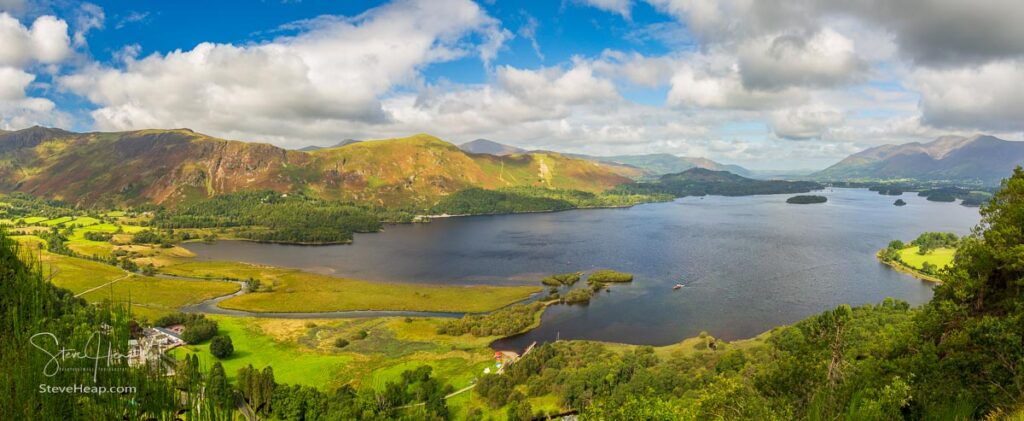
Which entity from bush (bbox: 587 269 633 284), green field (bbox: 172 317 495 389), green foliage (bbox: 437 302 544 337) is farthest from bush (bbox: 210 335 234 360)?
bush (bbox: 587 269 633 284)

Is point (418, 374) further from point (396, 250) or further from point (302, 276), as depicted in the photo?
point (396, 250)

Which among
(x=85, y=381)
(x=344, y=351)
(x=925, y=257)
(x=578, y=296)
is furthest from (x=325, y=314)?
(x=925, y=257)

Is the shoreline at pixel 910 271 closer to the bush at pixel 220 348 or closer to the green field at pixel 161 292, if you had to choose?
the bush at pixel 220 348

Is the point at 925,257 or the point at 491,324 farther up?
the point at 925,257

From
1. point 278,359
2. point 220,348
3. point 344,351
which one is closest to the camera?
point 220,348

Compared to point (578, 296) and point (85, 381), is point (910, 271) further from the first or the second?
point (85, 381)

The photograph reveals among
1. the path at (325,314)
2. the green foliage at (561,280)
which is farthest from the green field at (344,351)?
the green foliage at (561,280)
